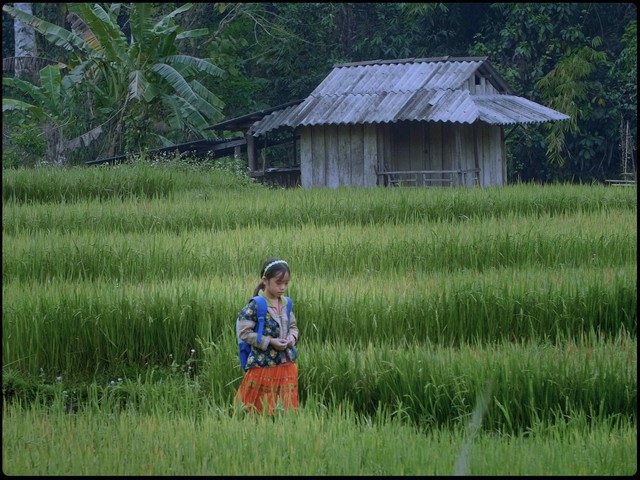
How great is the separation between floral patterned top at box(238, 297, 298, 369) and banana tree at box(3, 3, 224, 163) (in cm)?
1215

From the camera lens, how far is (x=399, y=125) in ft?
63.2

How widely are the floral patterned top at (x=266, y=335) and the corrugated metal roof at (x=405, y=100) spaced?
40.1ft

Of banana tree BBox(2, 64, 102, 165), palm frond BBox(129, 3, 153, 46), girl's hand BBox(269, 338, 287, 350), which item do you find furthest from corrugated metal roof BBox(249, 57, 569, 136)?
girl's hand BBox(269, 338, 287, 350)

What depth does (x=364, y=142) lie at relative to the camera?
18.9 m

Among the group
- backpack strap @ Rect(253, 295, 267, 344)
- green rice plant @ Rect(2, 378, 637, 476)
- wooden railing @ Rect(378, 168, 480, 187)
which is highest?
wooden railing @ Rect(378, 168, 480, 187)

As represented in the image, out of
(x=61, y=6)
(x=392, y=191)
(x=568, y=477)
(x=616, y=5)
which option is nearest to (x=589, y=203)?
(x=392, y=191)

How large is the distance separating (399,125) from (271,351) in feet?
47.6

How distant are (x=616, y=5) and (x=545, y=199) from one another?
12430 mm

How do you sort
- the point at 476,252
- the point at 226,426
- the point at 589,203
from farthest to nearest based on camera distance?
the point at 589,203
the point at 476,252
the point at 226,426

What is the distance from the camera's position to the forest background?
1805cm

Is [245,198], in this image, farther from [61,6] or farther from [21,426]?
[61,6]

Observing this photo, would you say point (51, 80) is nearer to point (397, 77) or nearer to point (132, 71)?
point (132, 71)

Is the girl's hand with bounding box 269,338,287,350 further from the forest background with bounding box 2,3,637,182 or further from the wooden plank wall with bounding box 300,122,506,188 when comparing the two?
the wooden plank wall with bounding box 300,122,506,188

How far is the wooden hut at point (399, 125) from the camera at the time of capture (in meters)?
18.2
